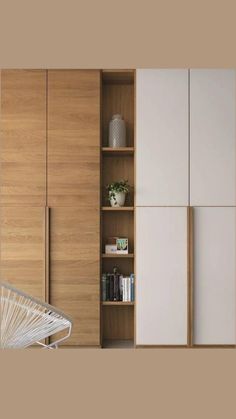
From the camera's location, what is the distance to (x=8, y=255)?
3967 mm

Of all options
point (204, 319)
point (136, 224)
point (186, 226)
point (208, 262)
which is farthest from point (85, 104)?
point (204, 319)

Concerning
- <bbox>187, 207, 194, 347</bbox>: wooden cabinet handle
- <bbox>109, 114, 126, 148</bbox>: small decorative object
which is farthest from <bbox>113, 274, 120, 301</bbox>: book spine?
<bbox>109, 114, 126, 148</bbox>: small decorative object

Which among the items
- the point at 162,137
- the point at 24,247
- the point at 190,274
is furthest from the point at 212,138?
the point at 24,247

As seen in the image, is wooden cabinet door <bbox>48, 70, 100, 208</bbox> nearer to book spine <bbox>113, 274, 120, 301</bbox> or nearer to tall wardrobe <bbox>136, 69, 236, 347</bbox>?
tall wardrobe <bbox>136, 69, 236, 347</bbox>

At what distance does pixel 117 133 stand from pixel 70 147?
48cm

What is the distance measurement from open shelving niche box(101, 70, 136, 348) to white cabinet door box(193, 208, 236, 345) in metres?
0.70

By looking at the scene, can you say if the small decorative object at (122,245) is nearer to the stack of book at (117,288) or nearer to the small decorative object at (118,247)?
the small decorative object at (118,247)

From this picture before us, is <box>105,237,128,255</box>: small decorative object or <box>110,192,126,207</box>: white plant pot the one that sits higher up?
<box>110,192,126,207</box>: white plant pot

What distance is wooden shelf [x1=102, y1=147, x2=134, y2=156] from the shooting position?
4062 mm

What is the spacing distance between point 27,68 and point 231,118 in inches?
74.0

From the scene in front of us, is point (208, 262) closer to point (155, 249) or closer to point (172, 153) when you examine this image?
point (155, 249)

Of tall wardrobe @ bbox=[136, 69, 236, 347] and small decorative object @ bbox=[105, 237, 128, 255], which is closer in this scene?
tall wardrobe @ bbox=[136, 69, 236, 347]

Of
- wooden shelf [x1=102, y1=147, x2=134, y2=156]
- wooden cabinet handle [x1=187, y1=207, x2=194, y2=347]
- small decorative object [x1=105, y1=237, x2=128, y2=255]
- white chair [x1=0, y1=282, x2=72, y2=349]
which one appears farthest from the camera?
small decorative object [x1=105, y1=237, x2=128, y2=255]

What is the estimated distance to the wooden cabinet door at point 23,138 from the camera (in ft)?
13.1
